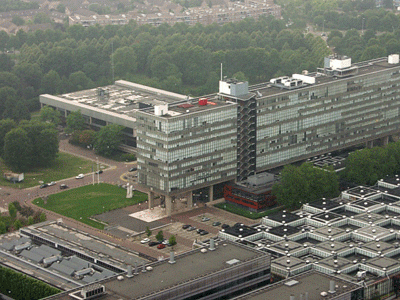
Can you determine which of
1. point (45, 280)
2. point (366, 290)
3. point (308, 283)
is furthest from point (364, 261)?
point (45, 280)

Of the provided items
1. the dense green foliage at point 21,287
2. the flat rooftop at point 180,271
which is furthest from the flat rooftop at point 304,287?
the dense green foliage at point 21,287

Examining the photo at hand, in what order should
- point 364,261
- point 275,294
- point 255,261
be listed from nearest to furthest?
point 275,294, point 255,261, point 364,261

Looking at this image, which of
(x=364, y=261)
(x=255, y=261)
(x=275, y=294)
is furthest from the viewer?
(x=364, y=261)

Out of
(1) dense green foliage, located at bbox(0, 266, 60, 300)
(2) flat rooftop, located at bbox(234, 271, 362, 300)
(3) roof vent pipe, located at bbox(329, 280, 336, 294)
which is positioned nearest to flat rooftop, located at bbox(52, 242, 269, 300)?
(2) flat rooftop, located at bbox(234, 271, 362, 300)

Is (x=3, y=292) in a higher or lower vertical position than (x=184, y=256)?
lower

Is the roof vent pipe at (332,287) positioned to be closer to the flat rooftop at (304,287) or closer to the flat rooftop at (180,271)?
the flat rooftop at (304,287)

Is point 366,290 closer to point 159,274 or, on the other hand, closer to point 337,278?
point 337,278

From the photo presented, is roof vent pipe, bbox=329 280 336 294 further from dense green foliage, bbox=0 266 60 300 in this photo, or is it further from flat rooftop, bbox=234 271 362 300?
dense green foliage, bbox=0 266 60 300
